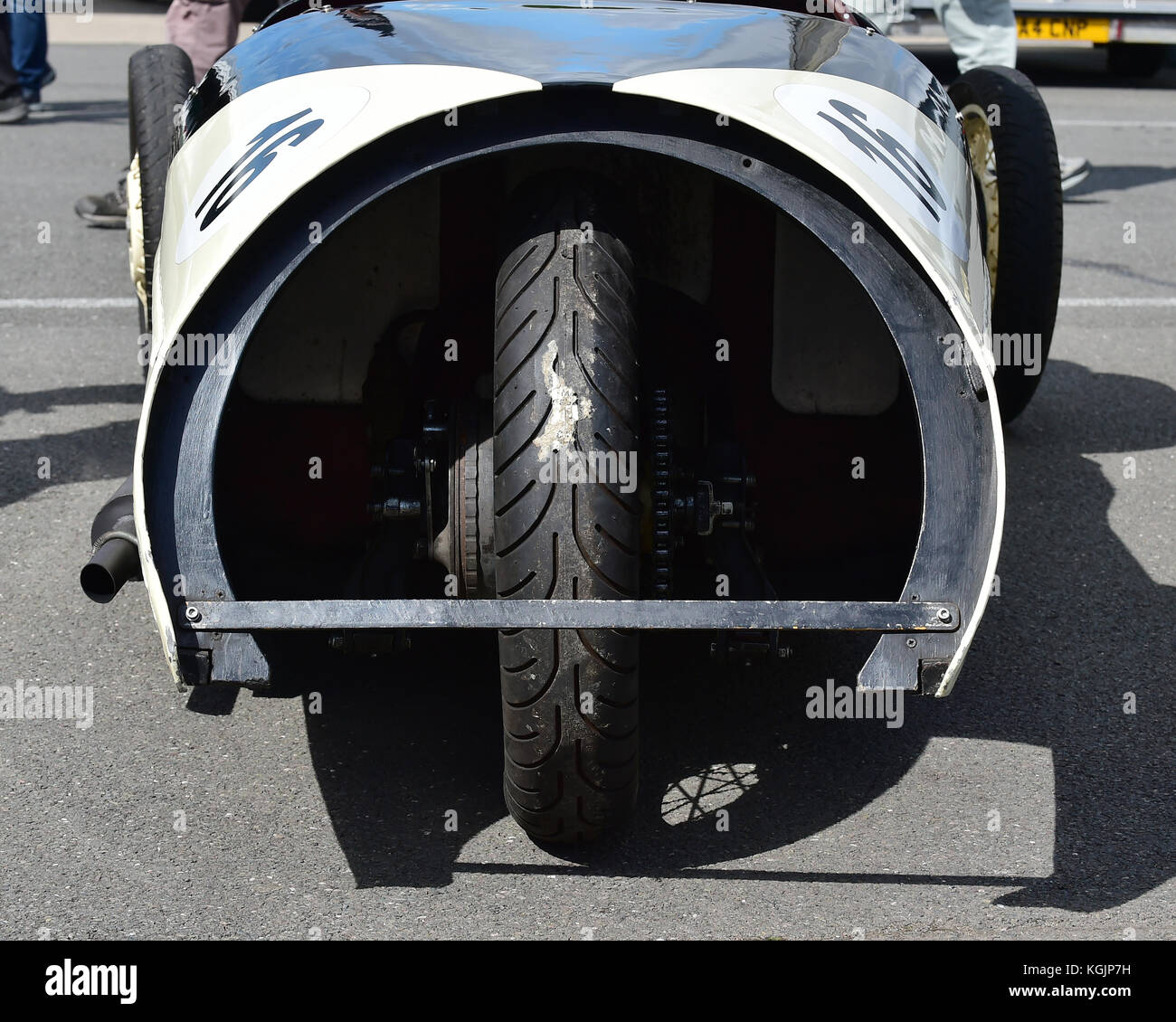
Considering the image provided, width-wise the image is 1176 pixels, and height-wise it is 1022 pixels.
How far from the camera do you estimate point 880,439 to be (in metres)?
3.23

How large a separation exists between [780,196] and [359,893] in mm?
1346

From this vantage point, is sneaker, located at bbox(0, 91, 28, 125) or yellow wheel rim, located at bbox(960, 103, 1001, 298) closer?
yellow wheel rim, located at bbox(960, 103, 1001, 298)

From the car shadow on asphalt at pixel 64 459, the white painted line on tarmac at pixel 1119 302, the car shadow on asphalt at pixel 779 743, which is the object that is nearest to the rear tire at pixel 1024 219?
the car shadow on asphalt at pixel 779 743

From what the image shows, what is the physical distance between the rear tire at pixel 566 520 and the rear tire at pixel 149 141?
1.51m

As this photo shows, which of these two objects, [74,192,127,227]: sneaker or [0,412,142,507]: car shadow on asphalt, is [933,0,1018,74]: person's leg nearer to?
[74,192,127,227]: sneaker

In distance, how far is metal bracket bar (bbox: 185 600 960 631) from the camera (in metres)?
2.34

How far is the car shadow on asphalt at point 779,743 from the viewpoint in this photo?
271cm

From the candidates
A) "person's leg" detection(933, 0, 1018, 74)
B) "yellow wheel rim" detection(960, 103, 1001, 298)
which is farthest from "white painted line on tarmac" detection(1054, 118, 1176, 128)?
"yellow wheel rim" detection(960, 103, 1001, 298)

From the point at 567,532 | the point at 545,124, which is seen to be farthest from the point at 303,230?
the point at 567,532

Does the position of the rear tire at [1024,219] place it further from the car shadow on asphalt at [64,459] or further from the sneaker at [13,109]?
the sneaker at [13,109]

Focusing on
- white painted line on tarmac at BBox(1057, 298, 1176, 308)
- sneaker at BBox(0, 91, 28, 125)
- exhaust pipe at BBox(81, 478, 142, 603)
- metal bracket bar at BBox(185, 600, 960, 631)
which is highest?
metal bracket bar at BBox(185, 600, 960, 631)

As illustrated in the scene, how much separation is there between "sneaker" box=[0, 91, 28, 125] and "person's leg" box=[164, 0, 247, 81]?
166 inches

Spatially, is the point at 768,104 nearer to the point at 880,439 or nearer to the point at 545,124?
the point at 545,124
